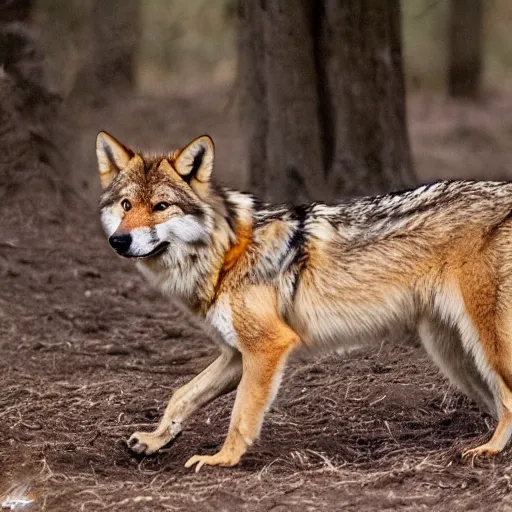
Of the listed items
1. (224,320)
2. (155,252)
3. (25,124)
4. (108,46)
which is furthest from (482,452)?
(108,46)

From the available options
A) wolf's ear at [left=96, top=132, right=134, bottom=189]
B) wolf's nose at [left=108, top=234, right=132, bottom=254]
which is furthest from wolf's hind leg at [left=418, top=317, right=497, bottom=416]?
wolf's ear at [left=96, top=132, right=134, bottom=189]

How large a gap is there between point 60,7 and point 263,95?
892 cm

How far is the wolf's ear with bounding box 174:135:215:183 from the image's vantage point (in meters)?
6.33

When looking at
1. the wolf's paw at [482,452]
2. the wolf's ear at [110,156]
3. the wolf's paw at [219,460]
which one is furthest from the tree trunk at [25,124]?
the wolf's paw at [482,452]

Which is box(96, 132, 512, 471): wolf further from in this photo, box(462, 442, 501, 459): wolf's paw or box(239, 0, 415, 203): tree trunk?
box(239, 0, 415, 203): tree trunk

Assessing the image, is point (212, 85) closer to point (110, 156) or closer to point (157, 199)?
point (110, 156)

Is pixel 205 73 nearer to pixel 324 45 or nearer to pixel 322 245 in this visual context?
pixel 324 45

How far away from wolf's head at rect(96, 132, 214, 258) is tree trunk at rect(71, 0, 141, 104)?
12378 millimetres

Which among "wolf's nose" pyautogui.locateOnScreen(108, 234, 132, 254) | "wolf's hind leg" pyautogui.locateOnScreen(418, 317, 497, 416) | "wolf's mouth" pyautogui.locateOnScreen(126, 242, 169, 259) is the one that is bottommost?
"wolf's hind leg" pyautogui.locateOnScreen(418, 317, 497, 416)

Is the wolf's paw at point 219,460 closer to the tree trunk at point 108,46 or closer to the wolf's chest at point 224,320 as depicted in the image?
the wolf's chest at point 224,320

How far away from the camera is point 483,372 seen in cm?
616

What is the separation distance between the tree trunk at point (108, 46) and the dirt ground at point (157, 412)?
7.09 metres

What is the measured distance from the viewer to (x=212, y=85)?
26.4 metres

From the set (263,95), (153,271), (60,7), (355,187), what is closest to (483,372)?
(153,271)
